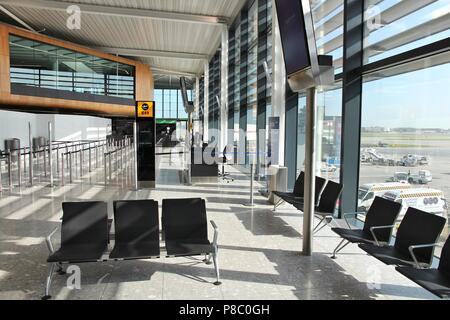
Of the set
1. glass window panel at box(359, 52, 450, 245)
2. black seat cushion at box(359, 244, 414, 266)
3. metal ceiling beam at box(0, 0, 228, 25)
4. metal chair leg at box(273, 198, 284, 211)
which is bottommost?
metal chair leg at box(273, 198, 284, 211)

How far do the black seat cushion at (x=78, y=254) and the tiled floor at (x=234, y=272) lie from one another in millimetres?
285

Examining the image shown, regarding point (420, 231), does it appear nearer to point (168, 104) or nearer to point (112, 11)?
point (112, 11)

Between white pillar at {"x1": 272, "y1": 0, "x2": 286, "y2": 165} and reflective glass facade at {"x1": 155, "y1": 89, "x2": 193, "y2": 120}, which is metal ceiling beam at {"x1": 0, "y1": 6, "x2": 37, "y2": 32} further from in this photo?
reflective glass facade at {"x1": 155, "y1": 89, "x2": 193, "y2": 120}

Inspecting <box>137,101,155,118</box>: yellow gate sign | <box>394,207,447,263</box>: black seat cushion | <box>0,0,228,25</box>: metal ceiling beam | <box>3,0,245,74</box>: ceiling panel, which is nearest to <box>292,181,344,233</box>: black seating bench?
<box>394,207,447,263</box>: black seat cushion

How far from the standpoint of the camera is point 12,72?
16.8m

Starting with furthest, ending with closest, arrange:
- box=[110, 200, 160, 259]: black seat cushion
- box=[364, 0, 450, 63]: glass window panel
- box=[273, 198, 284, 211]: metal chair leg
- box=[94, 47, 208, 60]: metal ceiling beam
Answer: box=[94, 47, 208, 60]: metal ceiling beam < box=[273, 198, 284, 211]: metal chair leg < box=[364, 0, 450, 63]: glass window panel < box=[110, 200, 160, 259]: black seat cushion

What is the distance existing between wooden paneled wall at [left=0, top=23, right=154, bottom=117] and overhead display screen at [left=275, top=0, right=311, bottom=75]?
50.7ft

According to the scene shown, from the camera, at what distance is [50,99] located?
19359mm

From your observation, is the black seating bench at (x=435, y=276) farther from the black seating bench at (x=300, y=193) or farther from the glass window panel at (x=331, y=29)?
the glass window panel at (x=331, y=29)

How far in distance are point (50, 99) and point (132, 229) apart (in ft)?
57.6

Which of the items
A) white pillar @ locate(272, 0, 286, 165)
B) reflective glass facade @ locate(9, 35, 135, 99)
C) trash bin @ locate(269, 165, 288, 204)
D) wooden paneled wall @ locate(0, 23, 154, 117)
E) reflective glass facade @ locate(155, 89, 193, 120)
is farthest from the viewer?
reflective glass facade @ locate(155, 89, 193, 120)

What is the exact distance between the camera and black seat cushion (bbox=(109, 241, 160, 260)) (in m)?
3.69

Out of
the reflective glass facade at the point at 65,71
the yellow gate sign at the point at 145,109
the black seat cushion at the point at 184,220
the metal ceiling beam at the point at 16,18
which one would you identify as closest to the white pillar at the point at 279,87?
the yellow gate sign at the point at 145,109
